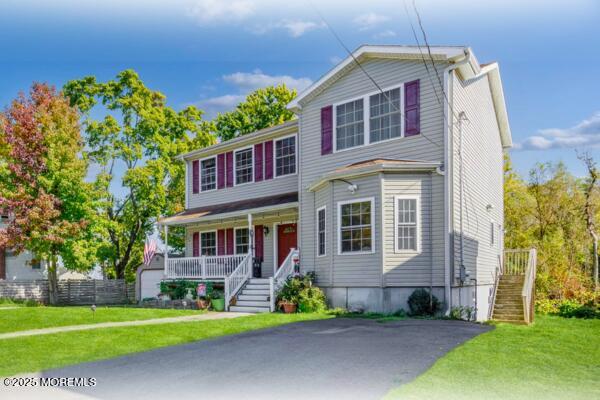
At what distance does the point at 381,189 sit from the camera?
47.9ft

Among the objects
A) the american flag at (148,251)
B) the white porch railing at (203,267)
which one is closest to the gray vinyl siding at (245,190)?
the american flag at (148,251)

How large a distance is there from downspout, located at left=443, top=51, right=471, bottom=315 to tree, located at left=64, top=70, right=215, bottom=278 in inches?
640

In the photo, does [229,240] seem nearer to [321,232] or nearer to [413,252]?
[321,232]

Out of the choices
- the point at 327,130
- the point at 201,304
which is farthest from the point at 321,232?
the point at 201,304

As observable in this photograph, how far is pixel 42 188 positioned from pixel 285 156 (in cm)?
924

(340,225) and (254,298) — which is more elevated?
(340,225)

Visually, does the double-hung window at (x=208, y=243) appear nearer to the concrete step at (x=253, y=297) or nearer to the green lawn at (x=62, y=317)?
the concrete step at (x=253, y=297)

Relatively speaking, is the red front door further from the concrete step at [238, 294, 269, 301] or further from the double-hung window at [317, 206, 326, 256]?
the double-hung window at [317, 206, 326, 256]

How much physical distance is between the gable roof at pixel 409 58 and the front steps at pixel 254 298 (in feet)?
18.0

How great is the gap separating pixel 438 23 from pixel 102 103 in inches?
882

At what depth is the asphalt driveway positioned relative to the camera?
22.2 ft

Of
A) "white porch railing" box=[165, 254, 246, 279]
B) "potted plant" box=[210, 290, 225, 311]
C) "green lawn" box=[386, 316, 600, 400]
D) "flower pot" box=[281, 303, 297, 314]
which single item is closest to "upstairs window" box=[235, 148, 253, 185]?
"white porch railing" box=[165, 254, 246, 279]

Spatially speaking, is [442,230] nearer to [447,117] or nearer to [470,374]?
[447,117]

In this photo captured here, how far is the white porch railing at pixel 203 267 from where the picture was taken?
63.5 feet
